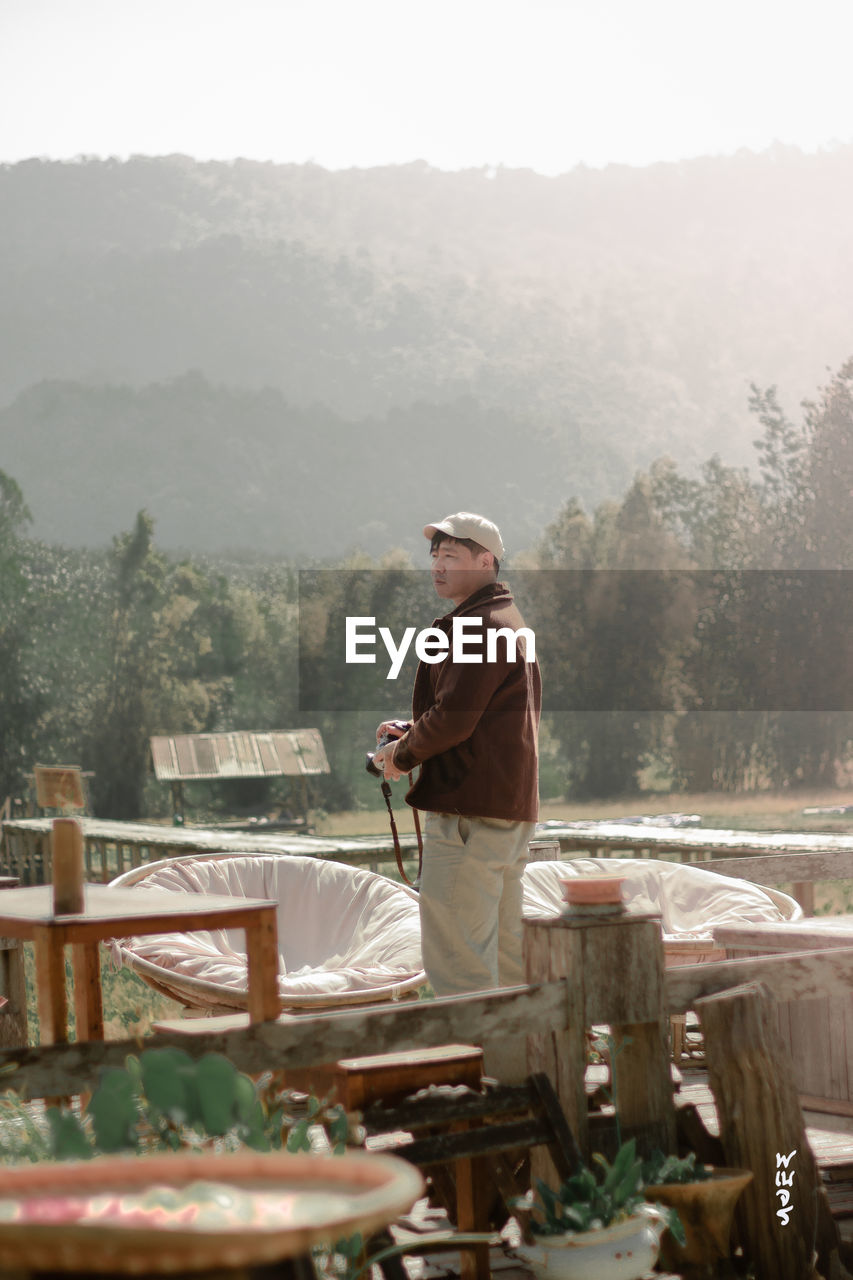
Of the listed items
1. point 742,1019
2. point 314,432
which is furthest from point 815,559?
point 314,432

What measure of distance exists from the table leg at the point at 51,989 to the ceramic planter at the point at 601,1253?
2.87ft

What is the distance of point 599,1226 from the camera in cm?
244

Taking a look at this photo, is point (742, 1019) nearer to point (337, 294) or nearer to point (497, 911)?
point (497, 911)

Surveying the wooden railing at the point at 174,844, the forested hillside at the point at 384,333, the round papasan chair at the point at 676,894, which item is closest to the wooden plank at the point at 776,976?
the round papasan chair at the point at 676,894

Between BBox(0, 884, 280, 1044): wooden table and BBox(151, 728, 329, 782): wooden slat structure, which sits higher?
BBox(0, 884, 280, 1044): wooden table

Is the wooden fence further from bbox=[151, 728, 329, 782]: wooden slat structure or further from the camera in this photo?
bbox=[151, 728, 329, 782]: wooden slat structure

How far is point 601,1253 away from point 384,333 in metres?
103

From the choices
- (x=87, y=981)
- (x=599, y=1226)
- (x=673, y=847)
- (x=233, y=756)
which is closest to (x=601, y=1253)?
(x=599, y=1226)

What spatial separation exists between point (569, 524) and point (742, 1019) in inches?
1702

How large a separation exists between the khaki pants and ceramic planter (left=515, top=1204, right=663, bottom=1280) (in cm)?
105

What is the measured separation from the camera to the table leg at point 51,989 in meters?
2.43

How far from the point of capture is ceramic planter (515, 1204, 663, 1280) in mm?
2408

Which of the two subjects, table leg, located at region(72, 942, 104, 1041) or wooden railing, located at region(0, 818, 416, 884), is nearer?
table leg, located at region(72, 942, 104, 1041)

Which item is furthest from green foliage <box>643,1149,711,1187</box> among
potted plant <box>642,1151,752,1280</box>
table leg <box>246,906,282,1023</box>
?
table leg <box>246,906,282,1023</box>
